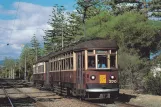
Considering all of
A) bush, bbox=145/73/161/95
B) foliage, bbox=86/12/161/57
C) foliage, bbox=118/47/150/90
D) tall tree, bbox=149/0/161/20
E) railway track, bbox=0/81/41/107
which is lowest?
railway track, bbox=0/81/41/107

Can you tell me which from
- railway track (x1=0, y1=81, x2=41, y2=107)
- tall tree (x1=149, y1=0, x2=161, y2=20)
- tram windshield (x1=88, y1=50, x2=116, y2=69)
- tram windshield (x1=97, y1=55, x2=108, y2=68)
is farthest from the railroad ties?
tall tree (x1=149, y1=0, x2=161, y2=20)

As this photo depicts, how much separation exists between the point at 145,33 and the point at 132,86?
9.18 meters

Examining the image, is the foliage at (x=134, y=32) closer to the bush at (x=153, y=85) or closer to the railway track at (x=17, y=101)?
the bush at (x=153, y=85)

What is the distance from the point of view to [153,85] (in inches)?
962

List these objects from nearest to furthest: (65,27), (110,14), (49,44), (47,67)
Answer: (47,67) → (110,14) → (65,27) → (49,44)

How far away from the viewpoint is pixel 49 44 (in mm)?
92250

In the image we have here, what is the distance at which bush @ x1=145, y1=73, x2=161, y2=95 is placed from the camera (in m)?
24.1

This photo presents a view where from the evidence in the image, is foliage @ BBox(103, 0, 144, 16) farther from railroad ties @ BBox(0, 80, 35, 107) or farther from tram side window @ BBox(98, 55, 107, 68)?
tram side window @ BBox(98, 55, 107, 68)

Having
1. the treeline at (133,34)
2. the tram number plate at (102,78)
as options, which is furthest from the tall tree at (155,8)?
the tram number plate at (102,78)

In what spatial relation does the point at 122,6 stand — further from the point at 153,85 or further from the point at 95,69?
the point at 95,69

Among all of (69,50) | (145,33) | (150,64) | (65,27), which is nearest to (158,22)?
(145,33)

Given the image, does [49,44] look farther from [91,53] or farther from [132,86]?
[91,53]

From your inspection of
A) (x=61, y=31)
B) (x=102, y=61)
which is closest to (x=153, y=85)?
(x=102, y=61)

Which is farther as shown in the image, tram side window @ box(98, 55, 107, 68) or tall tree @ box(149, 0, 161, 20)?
tall tree @ box(149, 0, 161, 20)
